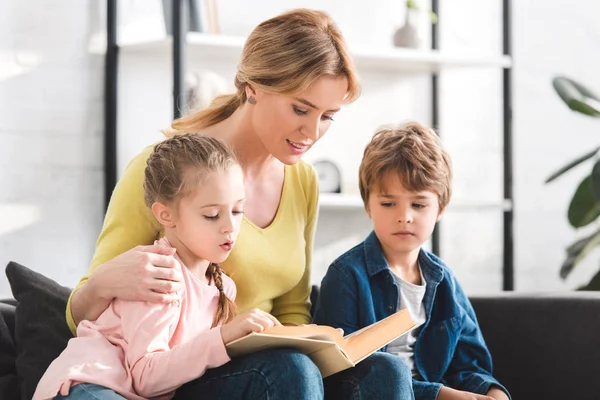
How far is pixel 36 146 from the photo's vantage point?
274cm

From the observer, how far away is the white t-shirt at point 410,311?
190 centimetres

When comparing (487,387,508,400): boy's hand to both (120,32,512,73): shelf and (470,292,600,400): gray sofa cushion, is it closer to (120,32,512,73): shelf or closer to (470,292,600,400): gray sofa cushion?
(470,292,600,400): gray sofa cushion

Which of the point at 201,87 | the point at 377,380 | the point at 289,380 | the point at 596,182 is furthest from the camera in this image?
the point at 201,87

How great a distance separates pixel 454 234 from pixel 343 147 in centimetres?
55

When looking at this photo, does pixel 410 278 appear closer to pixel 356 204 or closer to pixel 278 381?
pixel 278 381

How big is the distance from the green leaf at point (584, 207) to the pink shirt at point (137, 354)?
163 centimetres

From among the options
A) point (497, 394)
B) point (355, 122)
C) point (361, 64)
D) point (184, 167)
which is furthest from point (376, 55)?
point (184, 167)

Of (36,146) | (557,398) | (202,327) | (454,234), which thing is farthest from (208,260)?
(454,234)

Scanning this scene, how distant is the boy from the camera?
6.08ft

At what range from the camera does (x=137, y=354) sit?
140cm

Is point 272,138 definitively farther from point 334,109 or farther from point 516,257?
point 516,257

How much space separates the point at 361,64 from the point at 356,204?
509mm

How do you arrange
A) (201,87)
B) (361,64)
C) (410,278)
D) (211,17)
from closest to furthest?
(410,278), (201,87), (211,17), (361,64)

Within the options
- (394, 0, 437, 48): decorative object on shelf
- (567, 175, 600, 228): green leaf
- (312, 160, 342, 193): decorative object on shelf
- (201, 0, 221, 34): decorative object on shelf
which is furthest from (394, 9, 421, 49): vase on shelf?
(567, 175, 600, 228): green leaf
